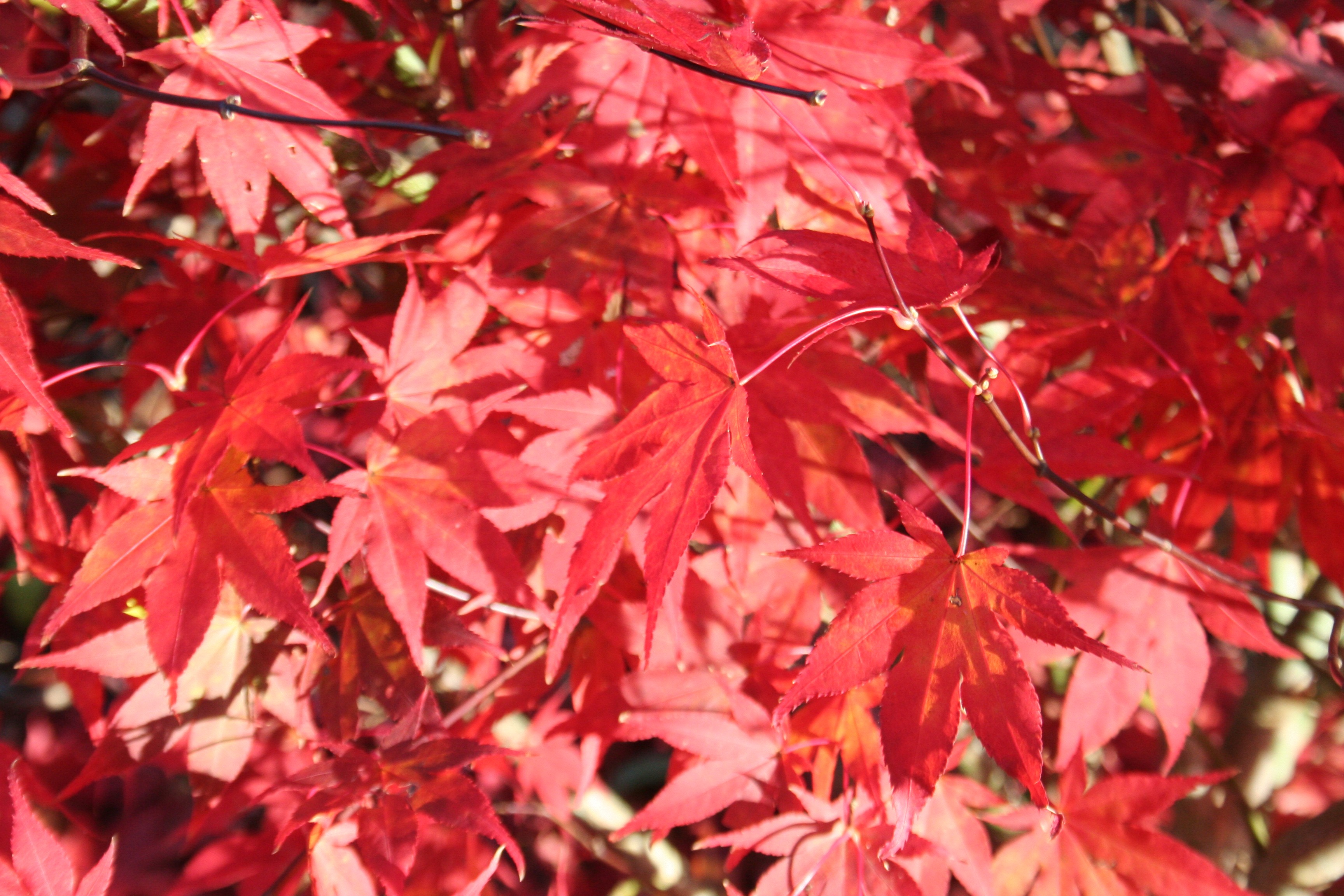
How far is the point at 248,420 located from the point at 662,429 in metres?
0.33

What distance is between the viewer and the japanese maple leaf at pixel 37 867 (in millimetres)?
677

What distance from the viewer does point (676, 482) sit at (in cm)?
61

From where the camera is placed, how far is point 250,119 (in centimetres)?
81

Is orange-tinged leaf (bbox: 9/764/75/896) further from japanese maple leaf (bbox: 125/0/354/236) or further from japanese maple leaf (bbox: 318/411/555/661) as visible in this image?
japanese maple leaf (bbox: 125/0/354/236)

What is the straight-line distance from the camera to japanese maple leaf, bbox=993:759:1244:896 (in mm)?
824

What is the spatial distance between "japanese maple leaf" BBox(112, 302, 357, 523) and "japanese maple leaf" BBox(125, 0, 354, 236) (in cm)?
20

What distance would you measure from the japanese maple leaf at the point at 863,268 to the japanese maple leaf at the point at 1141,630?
38 cm

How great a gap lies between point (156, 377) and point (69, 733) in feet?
1.97

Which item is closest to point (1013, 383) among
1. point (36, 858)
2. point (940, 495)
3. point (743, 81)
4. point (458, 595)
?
point (743, 81)

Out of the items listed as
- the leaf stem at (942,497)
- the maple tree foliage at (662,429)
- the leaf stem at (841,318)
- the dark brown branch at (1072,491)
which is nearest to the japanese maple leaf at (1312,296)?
the maple tree foliage at (662,429)

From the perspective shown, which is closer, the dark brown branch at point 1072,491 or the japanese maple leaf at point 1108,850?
the dark brown branch at point 1072,491

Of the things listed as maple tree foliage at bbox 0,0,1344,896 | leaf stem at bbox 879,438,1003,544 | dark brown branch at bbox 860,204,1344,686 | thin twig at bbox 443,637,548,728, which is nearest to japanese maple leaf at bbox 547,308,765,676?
maple tree foliage at bbox 0,0,1344,896

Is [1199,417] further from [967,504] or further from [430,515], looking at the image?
[430,515]

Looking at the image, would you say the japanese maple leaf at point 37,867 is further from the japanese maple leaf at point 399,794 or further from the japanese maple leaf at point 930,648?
the japanese maple leaf at point 930,648
